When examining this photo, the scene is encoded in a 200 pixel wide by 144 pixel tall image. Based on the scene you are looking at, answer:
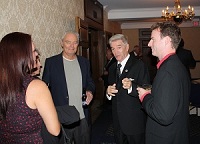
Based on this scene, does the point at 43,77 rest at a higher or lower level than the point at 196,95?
higher

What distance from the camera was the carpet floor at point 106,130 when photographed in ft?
13.5

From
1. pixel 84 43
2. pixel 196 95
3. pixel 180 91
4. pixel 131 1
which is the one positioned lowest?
pixel 196 95

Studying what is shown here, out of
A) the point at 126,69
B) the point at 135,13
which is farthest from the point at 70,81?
the point at 135,13

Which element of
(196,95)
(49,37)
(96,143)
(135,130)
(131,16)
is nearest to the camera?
(135,130)

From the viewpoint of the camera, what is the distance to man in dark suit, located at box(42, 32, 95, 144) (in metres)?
2.60

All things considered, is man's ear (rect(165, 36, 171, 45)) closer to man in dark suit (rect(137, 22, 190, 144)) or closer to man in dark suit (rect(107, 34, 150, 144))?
man in dark suit (rect(137, 22, 190, 144))

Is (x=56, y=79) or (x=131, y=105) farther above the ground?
(x=56, y=79)

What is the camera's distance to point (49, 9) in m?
2.97

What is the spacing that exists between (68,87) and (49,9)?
1.06m

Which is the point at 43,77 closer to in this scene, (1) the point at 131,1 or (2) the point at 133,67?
(2) the point at 133,67

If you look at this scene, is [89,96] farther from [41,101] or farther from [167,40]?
[41,101]

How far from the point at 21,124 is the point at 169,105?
0.98 metres

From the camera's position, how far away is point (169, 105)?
5.36ft

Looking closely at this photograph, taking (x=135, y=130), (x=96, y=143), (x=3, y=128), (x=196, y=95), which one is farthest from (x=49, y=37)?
(x=196, y=95)
